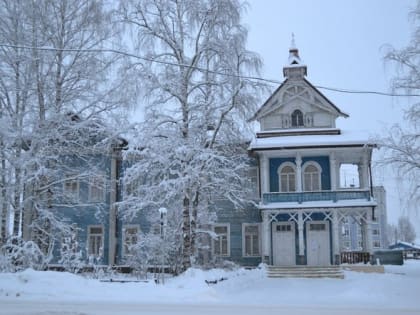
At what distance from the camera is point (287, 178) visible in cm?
2769

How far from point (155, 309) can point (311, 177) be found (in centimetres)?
1659

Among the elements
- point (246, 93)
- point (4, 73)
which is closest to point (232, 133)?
point (246, 93)

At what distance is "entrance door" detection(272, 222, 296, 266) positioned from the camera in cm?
2691

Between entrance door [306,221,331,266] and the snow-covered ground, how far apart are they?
394 centimetres

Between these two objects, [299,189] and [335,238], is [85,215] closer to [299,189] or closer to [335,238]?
[299,189]

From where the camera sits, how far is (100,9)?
21922 millimetres

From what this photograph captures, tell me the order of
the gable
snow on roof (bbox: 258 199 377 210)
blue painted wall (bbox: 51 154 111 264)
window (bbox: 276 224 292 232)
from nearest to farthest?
snow on roof (bbox: 258 199 377 210) < window (bbox: 276 224 292 232) < blue painted wall (bbox: 51 154 111 264) < the gable

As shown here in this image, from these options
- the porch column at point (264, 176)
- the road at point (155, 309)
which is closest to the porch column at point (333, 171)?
the porch column at point (264, 176)

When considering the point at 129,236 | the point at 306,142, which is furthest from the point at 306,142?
the point at 129,236

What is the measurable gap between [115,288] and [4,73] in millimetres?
9797

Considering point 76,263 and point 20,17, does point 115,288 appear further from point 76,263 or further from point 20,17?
point 20,17

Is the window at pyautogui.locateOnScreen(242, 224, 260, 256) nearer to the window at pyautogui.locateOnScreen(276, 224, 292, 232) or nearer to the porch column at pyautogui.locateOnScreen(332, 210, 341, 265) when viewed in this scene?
the window at pyautogui.locateOnScreen(276, 224, 292, 232)

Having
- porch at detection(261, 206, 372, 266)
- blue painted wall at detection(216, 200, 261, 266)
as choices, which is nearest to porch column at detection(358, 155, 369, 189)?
porch at detection(261, 206, 372, 266)

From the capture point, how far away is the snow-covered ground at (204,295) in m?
12.8
